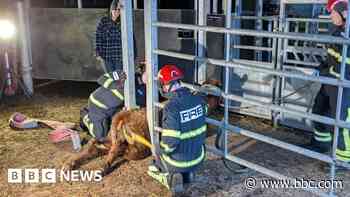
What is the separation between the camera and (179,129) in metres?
3.52

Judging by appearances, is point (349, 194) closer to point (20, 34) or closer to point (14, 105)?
point (14, 105)

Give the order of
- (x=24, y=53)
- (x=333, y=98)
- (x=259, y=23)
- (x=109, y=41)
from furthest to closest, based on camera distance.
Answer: (x=24, y=53) → (x=259, y=23) → (x=109, y=41) → (x=333, y=98)

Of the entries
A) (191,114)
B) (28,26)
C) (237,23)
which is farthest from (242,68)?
(28,26)

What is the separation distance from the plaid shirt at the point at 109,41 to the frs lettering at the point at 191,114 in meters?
2.75

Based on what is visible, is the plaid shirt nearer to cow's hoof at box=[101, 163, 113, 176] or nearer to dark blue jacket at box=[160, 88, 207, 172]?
cow's hoof at box=[101, 163, 113, 176]

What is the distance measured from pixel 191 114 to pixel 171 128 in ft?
0.70

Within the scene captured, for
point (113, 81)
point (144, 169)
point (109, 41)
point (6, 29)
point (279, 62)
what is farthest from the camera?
point (6, 29)

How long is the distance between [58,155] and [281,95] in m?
2.90

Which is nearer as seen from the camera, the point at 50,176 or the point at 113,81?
the point at 50,176

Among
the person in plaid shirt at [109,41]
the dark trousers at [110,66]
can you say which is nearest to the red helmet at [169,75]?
the person in plaid shirt at [109,41]

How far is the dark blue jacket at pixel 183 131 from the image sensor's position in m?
3.50

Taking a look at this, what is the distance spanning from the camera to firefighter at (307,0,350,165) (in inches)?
Answer: 150

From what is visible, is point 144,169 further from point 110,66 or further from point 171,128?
point 110,66

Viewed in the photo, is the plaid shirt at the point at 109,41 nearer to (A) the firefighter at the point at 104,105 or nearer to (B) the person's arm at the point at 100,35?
(B) the person's arm at the point at 100,35
